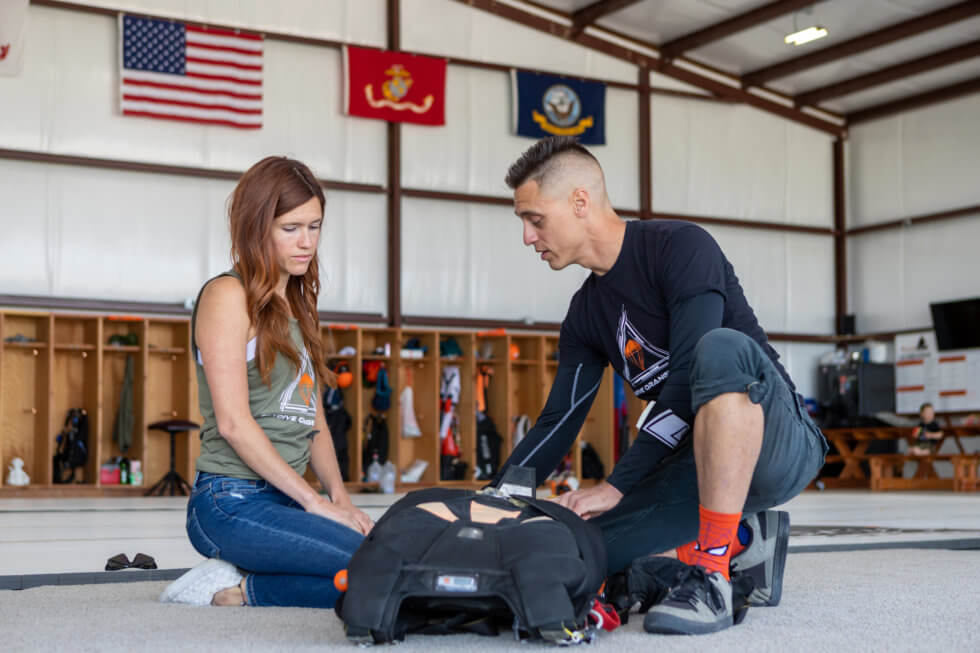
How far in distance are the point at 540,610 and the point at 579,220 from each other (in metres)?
1.15

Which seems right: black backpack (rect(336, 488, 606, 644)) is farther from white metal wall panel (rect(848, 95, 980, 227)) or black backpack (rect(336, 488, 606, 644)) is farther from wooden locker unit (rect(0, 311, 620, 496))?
white metal wall panel (rect(848, 95, 980, 227))

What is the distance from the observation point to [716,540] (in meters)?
2.26

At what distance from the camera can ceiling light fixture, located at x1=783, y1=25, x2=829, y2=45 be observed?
43.2ft

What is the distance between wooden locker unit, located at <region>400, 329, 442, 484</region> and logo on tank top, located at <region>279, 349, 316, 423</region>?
984 centimetres

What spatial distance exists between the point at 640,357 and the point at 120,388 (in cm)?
989

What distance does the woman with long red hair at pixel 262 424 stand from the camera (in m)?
2.52

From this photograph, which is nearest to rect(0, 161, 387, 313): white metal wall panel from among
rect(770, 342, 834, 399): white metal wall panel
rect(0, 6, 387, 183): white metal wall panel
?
rect(0, 6, 387, 183): white metal wall panel

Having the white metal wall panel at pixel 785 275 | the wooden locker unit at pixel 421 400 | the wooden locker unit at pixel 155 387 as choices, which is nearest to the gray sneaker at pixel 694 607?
the wooden locker unit at pixel 155 387

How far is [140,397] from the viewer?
37.6 feet

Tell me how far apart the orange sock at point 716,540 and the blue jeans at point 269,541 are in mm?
795

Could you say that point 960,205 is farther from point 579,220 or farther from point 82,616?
point 82,616

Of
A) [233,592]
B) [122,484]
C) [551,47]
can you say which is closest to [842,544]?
[233,592]

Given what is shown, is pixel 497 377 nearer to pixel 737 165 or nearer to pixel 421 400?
pixel 421 400

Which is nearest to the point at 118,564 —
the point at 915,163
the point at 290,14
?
the point at 290,14
